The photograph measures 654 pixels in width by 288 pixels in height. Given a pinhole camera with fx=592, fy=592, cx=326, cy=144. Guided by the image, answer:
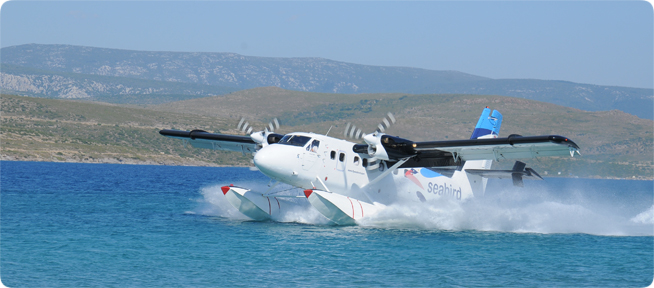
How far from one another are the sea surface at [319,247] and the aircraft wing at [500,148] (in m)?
3.00

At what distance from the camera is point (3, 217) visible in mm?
25219

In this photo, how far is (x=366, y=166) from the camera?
25156mm

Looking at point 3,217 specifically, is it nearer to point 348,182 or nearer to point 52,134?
point 348,182

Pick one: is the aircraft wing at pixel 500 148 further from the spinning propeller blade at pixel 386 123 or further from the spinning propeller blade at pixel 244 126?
the spinning propeller blade at pixel 244 126

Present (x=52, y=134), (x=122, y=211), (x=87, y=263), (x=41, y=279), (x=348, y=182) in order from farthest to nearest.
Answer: (x=52, y=134), (x=122, y=211), (x=348, y=182), (x=87, y=263), (x=41, y=279)

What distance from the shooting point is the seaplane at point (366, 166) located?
2256cm

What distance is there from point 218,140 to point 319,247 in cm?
1143

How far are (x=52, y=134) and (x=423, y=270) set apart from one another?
9795 centimetres

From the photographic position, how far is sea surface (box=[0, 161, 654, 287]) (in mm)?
15828

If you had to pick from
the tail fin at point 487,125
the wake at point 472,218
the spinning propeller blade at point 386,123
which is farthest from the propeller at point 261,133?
the tail fin at point 487,125

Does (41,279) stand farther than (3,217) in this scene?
No

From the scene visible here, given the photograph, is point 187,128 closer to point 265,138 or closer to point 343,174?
point 265,138

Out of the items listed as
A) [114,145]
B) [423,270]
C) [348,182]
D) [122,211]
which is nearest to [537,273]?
[423,270]

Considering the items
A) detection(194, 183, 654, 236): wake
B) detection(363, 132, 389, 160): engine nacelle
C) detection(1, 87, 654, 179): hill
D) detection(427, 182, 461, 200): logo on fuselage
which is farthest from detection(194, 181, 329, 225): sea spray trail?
detection(1, 87, 654, 179): hill
